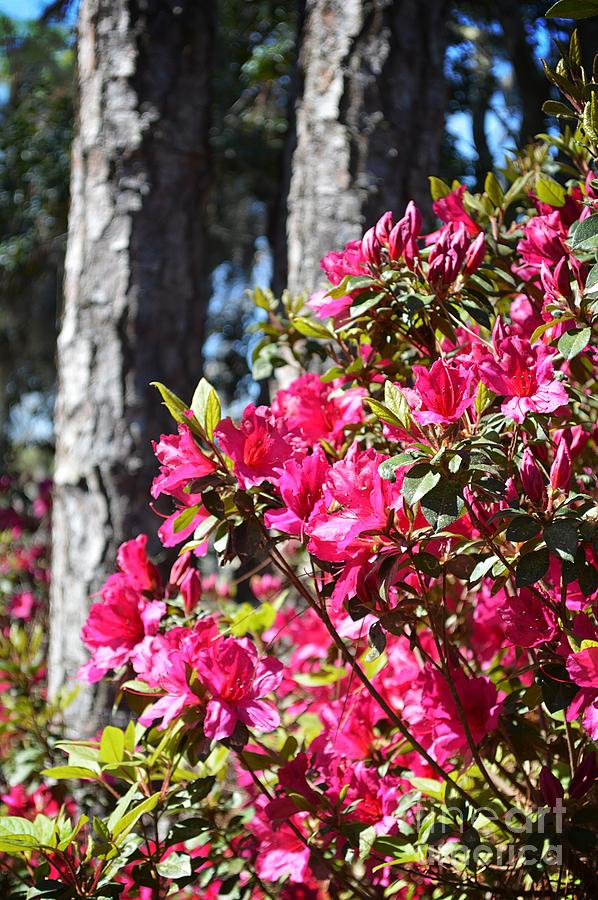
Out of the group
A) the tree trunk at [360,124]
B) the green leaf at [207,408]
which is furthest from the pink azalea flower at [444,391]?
the tree trunk at [360,124]

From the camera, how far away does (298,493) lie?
2.62 feet

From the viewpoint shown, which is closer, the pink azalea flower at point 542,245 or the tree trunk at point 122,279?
the pink azalea flower at point 542,245

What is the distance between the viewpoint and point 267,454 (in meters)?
0.83

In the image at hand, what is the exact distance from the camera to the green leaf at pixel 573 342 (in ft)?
2.51

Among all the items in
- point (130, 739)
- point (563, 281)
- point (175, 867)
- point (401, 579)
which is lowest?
point (175, 867)

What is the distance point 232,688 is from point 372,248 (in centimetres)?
52

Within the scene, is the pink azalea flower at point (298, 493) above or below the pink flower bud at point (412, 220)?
below

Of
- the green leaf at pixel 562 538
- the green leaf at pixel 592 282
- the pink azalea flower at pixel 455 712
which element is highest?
the green leaf at pixel 592 282

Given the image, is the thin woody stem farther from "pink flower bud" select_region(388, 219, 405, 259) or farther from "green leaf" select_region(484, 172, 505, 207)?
"green leaf" select_region(484, 172, 505, 207)

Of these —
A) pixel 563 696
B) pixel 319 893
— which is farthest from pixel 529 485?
pixel 319 893

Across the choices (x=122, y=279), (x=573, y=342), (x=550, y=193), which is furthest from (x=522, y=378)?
(x=122, y=279)

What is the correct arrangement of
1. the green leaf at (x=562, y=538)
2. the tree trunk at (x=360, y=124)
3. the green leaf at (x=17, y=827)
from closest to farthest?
1. the green leaf at (x=562, y=538)
2. the green leaf at (x=17, y=827)
3. the tree trunk at (x=360, y=124)

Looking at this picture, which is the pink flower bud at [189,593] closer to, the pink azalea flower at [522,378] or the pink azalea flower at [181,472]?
the pink azalea flower at [181,472]

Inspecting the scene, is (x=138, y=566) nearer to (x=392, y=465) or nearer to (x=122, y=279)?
(x=392, y=465)
